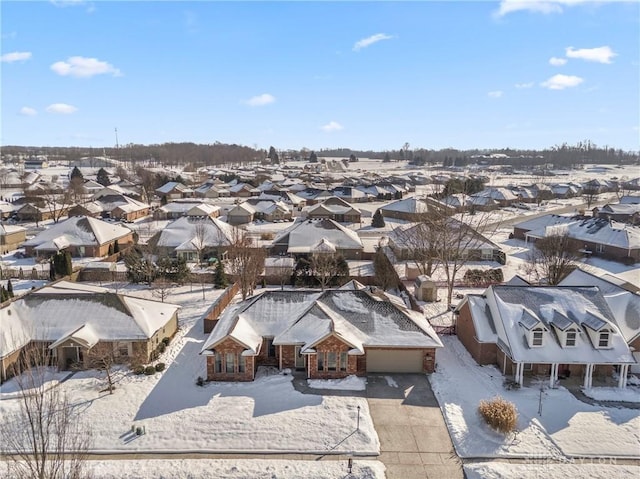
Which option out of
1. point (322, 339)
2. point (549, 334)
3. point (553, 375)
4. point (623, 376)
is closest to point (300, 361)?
point (322, 339)

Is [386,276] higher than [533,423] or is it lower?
higher

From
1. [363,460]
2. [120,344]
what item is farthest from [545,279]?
[120,344]

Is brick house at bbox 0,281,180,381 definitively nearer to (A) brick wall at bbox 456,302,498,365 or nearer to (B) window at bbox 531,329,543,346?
(A) brick wall at bbox 456,302,498,365

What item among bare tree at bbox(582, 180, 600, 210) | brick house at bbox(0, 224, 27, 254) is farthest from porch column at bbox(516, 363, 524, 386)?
bare tree at bbox(582, 180, 600, 210)

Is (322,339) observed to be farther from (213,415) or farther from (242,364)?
(213,415)

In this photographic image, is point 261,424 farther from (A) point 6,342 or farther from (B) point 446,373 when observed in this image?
(A) point 6,342

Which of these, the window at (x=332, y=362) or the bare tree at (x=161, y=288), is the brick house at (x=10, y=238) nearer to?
the bare tree at (x=161, y=288)
